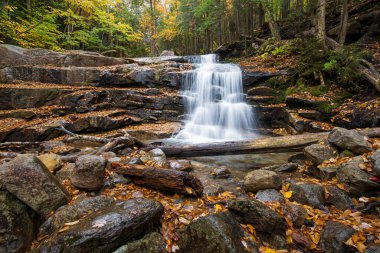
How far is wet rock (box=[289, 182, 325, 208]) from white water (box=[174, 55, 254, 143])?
576cm

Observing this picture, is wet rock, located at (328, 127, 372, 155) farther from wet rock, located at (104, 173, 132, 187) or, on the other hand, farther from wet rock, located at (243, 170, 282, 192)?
wet rock, located at (104, 173, 132, 187)

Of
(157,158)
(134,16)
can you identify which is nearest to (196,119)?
(157,158)

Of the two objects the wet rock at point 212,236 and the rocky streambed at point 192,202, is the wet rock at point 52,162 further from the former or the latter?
the wet rock at point 212,236

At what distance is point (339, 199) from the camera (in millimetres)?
3432

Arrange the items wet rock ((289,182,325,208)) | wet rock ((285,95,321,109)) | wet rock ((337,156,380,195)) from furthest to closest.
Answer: wet rock ((285,95,321,109)) → wet rock ((289,182,325,208)) → wet rock ((337,156,380,195))

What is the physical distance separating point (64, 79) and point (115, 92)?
132 inches

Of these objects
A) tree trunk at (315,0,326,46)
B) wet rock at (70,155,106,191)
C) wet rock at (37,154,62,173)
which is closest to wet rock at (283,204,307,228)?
wet rock at (70,155,106,191)

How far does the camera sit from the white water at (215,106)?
33.2 ft

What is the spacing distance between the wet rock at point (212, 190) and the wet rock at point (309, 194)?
4.34 feet

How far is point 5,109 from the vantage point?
9977mm

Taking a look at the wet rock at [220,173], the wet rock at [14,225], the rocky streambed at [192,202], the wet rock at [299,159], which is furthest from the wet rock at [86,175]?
the wet rock at [299,159]

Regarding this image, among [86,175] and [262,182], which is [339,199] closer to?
[262,182]

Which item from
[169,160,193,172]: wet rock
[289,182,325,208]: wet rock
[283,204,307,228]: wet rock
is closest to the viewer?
[283,204,307,228]: wet rock

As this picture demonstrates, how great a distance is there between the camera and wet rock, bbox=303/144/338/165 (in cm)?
463
